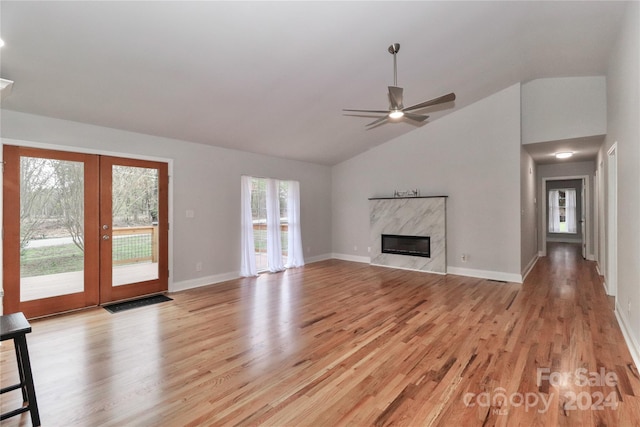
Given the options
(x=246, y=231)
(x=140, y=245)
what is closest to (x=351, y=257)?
(x=246, y=231)

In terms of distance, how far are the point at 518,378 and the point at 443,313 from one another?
1.50m

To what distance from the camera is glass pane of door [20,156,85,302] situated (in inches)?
144

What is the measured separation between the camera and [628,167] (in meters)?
3.06

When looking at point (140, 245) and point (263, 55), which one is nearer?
point (263, 55)

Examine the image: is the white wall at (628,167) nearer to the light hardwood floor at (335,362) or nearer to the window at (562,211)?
the light hardwood floor at (335,362)

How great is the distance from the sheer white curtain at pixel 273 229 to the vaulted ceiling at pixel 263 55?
1552 millimetres

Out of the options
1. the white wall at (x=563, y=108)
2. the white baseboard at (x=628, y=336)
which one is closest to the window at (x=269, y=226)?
the white wall at (x=563, y=108)

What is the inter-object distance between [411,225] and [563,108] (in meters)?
3.29

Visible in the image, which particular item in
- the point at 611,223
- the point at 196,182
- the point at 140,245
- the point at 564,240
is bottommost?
the point at 564,240

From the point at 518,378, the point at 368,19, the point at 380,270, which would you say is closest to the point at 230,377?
the point at 518,378

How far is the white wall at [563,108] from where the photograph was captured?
197 inches

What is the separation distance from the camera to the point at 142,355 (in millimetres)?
2775

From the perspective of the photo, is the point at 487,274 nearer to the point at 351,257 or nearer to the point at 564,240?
A: the point at 351,257

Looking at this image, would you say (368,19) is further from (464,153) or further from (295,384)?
(464,153)
